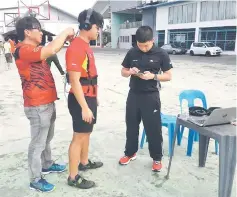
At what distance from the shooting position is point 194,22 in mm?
26109

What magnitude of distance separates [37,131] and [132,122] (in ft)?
3.56

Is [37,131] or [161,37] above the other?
[161,37]

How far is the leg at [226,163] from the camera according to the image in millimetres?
2074

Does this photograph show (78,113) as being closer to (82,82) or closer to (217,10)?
(82,82)

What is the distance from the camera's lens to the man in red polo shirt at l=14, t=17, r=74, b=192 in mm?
2236

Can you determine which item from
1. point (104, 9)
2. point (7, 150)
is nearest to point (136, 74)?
point (7, 150)

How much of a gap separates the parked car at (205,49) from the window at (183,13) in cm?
523

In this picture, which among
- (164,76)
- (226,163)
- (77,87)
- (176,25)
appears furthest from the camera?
(176,25)

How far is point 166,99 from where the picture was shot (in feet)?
21.0

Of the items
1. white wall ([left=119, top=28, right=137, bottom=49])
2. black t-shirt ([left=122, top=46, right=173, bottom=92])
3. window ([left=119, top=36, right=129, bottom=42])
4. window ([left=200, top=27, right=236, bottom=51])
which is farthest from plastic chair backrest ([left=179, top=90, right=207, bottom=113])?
window ([left=119, top=36, right=129, bottom=42])

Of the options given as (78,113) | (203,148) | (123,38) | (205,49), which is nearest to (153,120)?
(203,148)

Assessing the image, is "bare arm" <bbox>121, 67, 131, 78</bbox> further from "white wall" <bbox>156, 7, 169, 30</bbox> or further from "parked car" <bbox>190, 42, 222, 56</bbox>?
"white wall" <bbox>156, 7, 169, 30</bbox>

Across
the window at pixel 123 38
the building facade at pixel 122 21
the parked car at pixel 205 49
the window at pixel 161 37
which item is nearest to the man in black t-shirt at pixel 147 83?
the parked car at pixel 205 49

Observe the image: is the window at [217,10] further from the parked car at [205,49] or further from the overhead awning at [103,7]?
the overhead awning at [103,7]
